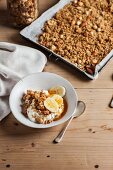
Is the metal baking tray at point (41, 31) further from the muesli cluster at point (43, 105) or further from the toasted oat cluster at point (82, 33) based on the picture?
the muesli cluster at point (43, 105)

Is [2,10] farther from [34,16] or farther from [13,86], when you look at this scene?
[13,86]

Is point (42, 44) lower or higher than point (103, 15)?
lower

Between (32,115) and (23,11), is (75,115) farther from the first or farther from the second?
(23,11)

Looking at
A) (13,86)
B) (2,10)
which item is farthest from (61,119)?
(2,10)

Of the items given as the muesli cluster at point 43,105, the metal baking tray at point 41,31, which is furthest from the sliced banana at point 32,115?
the metal baking tray at point 41,31

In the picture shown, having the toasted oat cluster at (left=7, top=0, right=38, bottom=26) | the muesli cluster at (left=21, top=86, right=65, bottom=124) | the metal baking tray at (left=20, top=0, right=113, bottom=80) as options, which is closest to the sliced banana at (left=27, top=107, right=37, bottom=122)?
the muesli cluster at (left=21, top=86, right=65, bottom=124)

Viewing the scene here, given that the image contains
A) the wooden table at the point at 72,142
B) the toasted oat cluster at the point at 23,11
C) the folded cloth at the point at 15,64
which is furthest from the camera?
the toasted oat cluster at the point at 23,11

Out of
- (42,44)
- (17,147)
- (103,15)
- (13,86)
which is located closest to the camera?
(17,147)
